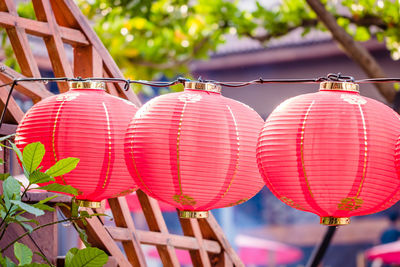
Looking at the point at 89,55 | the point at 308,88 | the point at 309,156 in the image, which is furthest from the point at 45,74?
the point at 309,156

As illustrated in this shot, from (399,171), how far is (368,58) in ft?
9.83

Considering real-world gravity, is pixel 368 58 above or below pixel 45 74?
above

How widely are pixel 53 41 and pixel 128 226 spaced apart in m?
1.31

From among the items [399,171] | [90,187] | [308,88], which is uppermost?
[399,171]

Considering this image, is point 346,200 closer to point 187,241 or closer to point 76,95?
point 76,95

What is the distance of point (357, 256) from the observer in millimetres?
11438

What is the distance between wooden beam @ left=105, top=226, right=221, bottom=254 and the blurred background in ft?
6.39

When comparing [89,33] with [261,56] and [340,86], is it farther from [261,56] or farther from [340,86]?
[261,56]

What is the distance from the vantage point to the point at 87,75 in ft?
15.8

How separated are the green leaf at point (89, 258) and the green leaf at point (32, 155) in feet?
1.41

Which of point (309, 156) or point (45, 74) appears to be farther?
point (45, 74)

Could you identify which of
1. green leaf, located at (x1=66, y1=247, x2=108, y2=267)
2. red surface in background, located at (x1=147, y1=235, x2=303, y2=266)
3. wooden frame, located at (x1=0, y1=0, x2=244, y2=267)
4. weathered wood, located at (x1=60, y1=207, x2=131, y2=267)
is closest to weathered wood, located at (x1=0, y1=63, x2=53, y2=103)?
wooden frame, located at (x1=0, y1=0, x2=244, y2=267)

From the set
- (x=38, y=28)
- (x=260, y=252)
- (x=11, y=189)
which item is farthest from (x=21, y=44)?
(x=260, y=252)

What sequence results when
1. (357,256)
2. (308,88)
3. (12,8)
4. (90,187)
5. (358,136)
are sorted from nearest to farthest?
(358,136) → (90,187) → (12,8) → (308,88) → (357,256)
